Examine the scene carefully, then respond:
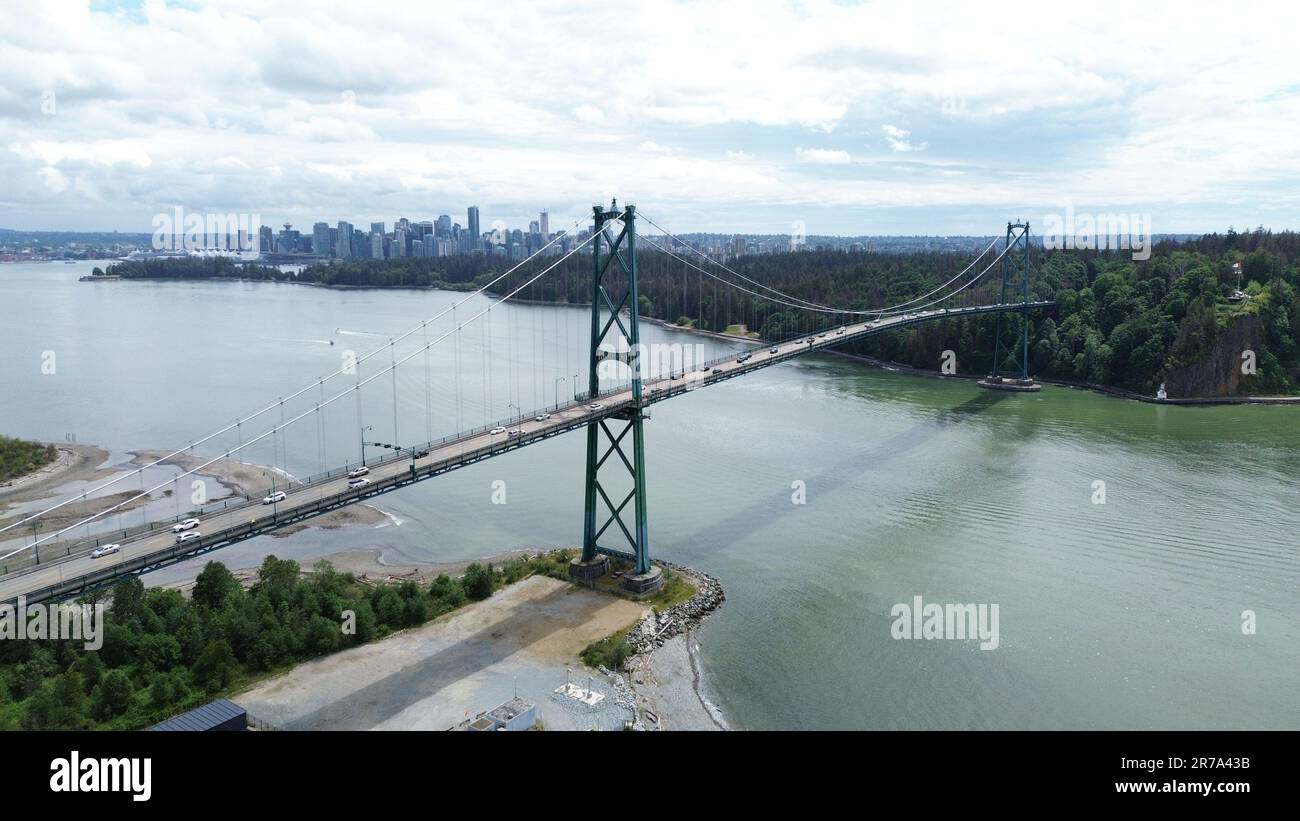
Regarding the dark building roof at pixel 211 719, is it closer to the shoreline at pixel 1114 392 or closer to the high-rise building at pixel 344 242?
the shoreline at pixel 1114 392

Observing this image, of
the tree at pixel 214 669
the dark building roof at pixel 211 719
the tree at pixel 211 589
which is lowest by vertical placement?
the tree at pixel 214 669

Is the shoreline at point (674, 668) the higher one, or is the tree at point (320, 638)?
the tree at point (320, 638)

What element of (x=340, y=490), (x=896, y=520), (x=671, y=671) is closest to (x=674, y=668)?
(x=671, y=671)

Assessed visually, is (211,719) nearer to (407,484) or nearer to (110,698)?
(110,698)

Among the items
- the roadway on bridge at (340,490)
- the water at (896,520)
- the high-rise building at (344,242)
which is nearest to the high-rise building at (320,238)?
the high-rise building at (344,242)

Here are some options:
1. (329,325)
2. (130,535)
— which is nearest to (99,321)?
(329,325)

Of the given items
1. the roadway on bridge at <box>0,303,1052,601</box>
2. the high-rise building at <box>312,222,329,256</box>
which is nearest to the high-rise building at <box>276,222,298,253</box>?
the high-rise building at <box>312,222,329,256</box>

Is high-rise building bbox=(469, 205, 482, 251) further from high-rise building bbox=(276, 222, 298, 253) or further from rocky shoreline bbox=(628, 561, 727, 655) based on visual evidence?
rocky shoreline bbox=(628, 561, 727, 655)
